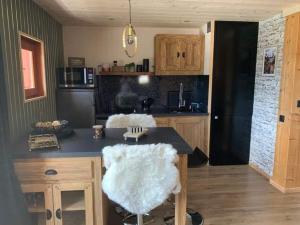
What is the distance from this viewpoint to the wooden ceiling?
292 centimetres

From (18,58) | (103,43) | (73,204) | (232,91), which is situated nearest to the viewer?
(73,204)

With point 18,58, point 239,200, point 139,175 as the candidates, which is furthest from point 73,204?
point 239,200

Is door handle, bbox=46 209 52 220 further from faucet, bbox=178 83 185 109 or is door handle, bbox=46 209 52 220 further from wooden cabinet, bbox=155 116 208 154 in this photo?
faucet, bbox=178 83 185 109

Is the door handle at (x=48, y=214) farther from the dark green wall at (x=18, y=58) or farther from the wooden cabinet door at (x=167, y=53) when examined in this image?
the wooden cabinet door at (x=167, y=53)

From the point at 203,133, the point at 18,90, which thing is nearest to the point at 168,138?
the point at 18,90

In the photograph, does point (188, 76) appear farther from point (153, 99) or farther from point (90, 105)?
point (90, 105)

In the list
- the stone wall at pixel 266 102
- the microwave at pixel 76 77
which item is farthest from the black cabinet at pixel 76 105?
the stone wall at pixel 266 102

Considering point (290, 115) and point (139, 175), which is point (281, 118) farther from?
point (139, 175)

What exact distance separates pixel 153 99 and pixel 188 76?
77cm

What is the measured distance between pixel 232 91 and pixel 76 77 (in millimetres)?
2455

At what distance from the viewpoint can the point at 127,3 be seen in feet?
9.63

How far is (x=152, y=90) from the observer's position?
4559 mm

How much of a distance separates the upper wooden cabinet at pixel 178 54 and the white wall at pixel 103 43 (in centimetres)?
28

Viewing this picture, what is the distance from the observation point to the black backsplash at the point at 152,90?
4.45m
